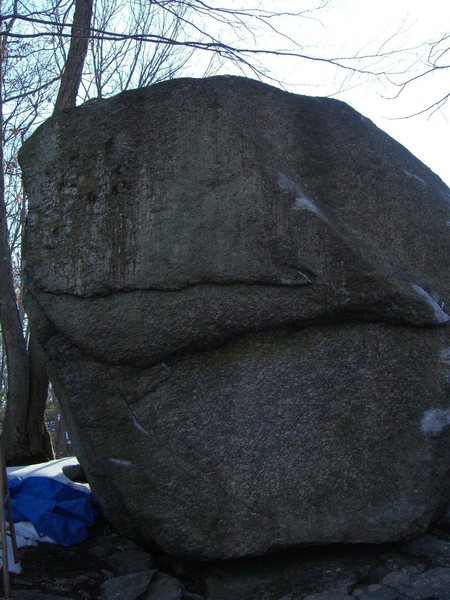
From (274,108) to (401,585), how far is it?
88.2 inches

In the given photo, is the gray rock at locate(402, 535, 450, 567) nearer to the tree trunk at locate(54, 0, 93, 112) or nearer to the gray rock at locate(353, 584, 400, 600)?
the gray rock at locate(353, 584, 400, 600)

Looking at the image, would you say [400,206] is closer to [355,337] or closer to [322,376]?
[355,337]

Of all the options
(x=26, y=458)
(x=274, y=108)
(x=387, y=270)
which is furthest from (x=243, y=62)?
(x=26, y=458)

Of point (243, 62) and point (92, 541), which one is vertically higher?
point (243, 62)

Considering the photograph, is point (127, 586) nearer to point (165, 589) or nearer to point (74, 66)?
point (165, 589)

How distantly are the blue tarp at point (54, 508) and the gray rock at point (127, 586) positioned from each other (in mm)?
537

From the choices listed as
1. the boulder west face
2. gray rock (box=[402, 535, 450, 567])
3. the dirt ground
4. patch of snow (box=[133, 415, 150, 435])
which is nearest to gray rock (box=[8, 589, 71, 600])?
the dirt ground

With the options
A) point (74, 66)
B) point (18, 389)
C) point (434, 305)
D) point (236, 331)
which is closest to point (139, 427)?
point (236, 331)

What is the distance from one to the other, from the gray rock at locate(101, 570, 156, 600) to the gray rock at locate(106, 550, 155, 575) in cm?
15

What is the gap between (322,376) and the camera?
318cm

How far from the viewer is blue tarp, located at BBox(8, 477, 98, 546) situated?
11.7ft

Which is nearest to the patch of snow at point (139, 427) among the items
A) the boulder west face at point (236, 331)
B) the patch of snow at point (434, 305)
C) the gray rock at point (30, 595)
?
the boulder west face at point (236, 331)

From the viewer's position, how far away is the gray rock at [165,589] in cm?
301

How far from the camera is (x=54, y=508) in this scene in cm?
369
